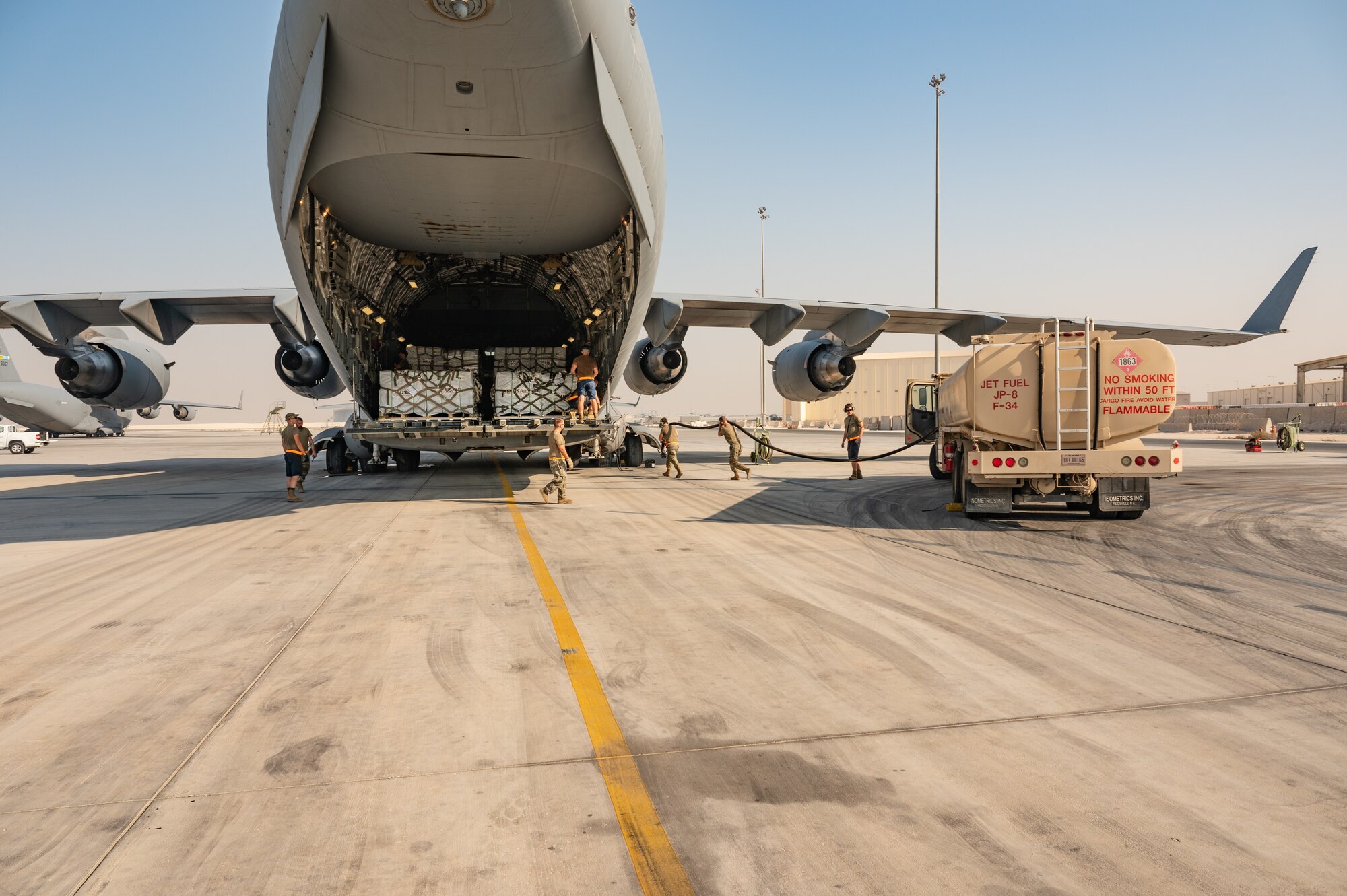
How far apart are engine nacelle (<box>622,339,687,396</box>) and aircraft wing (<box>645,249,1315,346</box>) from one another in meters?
1.04

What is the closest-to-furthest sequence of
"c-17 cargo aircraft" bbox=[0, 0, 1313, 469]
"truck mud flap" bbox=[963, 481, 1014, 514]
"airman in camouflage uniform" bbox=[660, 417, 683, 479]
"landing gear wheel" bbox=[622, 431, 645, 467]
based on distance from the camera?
1. "c-17 cargo aircraft" bbox=[0, 0, 1313, 469]
2. "truck mud flap" bbox=[963, 481, 1014, 514]
3. "airman in camouflage uniform" bbox=[660, 417, 683, 479]
4. "landing gear wheel" bbox=[622, 431, 645, 467]

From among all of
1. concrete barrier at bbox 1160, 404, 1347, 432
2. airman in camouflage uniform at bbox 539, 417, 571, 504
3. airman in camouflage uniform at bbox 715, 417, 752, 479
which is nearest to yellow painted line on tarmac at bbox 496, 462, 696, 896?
airman in camouflage uniform at bbox 539, 417, 571, 504

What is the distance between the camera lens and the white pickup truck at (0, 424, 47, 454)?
116ft

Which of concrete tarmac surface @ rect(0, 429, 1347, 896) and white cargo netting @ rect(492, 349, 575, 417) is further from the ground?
white cargo netting @ rect(492, 349, 575, 417)

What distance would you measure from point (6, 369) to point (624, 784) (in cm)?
3711

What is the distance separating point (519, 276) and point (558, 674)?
13487 mm

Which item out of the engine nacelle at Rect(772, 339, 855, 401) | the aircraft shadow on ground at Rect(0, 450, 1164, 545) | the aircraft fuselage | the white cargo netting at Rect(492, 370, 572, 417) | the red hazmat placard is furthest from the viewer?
the engine nacelle at Rect(772, 339, 855, 401)

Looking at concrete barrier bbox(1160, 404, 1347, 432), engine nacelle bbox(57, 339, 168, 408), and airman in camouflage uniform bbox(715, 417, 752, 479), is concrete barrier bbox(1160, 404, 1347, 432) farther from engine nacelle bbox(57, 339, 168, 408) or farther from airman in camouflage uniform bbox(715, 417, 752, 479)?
engine nacelle bbox(57, 339, 168, 408)

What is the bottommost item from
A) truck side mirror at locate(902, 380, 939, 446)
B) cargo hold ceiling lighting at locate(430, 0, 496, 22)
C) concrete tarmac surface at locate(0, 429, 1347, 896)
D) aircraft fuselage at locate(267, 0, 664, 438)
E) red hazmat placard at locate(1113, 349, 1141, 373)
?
concrete tarmac surface at locate(0, 429, 1347, 896)

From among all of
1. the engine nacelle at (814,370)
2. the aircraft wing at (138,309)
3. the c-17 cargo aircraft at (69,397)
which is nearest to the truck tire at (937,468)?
the engine nacelle at (814,370)

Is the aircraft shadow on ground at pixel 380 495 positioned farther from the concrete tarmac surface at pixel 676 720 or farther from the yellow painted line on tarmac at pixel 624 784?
the yellow painted line on tarmac at pixel 624 784

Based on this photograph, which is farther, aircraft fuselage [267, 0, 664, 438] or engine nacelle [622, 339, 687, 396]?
engine nacelle [622, 339, 687, 396]

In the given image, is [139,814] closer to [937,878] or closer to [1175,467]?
[937,878]

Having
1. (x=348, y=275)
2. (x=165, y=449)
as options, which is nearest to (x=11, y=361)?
(x=165, y=449)
